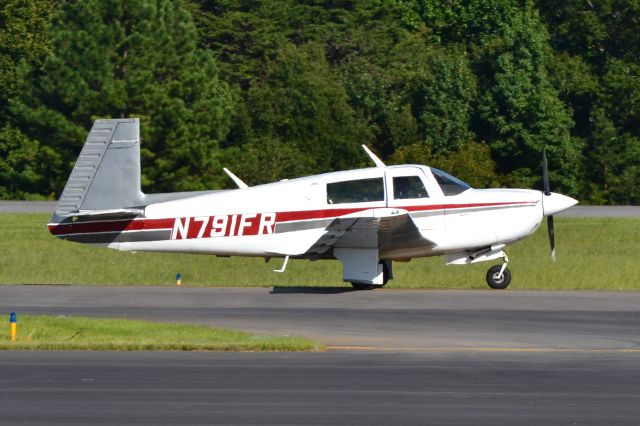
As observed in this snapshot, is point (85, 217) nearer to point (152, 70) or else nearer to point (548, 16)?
point (152, 70)

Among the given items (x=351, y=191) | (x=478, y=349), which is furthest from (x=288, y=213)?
(x=478, y=349)

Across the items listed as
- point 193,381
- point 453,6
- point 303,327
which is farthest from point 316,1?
point 193,381

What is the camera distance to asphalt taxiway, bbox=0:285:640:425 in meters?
10.4

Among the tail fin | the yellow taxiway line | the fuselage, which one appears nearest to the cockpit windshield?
the fuselage

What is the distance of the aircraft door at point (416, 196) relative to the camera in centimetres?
1948

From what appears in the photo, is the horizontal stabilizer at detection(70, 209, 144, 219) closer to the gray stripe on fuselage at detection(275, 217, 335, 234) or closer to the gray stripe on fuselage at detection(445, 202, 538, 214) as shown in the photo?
the gray stripe on fuselage at detection(275, 217, 335, 234)

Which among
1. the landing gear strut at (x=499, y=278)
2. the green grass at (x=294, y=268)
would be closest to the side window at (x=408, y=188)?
the landing gear strut at (x=499, y=278)

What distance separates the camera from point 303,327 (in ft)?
51.2

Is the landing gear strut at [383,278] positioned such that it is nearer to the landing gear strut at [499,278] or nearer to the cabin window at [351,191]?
the cabin window at [351,191]

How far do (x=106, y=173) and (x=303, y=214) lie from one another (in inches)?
118

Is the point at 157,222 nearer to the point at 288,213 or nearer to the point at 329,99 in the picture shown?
the point at 288,213

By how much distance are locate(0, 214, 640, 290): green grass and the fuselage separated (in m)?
1.93

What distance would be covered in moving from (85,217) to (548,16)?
1623 inches

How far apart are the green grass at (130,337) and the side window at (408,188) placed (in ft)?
16.7
